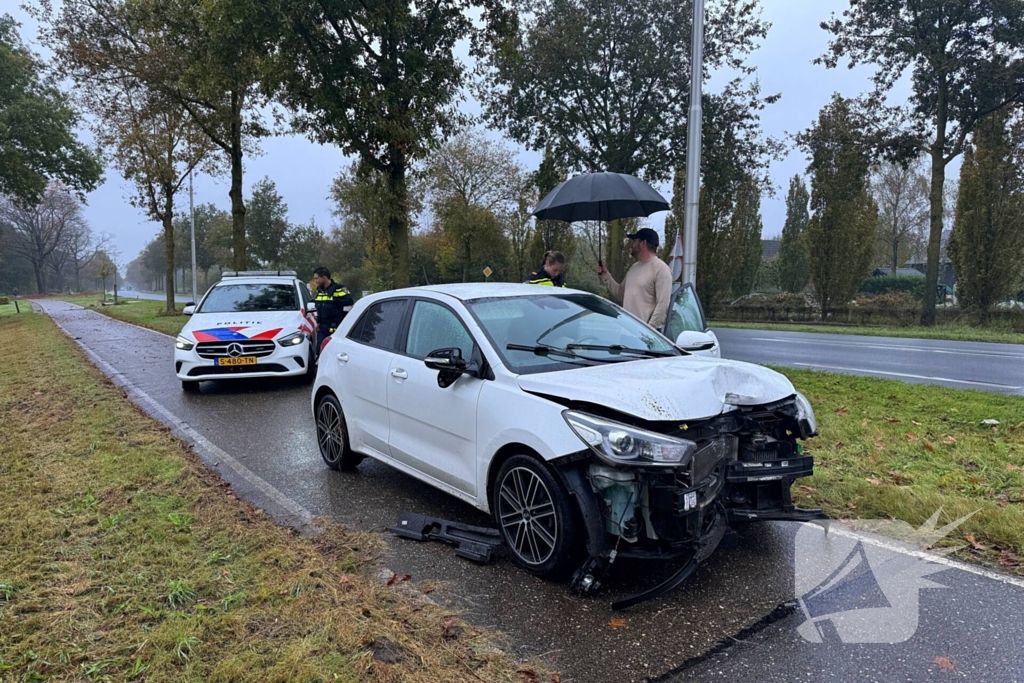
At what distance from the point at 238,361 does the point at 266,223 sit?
50.5 metres

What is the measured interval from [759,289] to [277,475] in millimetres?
60380

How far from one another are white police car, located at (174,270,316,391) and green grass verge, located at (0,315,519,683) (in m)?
3.91

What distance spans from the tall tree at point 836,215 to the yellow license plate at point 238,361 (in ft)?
85.6

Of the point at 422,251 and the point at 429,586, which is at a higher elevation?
the point at 422,251

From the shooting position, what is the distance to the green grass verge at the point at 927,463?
427 cm

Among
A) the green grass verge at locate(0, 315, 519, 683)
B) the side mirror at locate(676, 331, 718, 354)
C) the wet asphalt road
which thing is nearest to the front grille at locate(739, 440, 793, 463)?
the wet asphalt road

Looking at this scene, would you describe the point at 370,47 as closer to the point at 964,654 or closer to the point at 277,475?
the point at 277,475

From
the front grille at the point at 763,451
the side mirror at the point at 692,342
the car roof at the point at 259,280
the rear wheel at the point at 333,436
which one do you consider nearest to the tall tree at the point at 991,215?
the side mirror at the point at 692,342

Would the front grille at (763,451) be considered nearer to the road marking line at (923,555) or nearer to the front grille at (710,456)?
the front grille at (710,456)

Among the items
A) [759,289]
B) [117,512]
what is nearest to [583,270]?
[759,289]

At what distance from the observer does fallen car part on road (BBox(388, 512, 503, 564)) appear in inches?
158

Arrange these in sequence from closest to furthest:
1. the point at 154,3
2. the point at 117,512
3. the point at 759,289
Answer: the point at 117,512 → the point at 154,3 → the point at 759,289

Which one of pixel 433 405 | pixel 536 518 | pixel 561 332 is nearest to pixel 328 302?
pixel 433 405

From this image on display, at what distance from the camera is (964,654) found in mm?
2939
